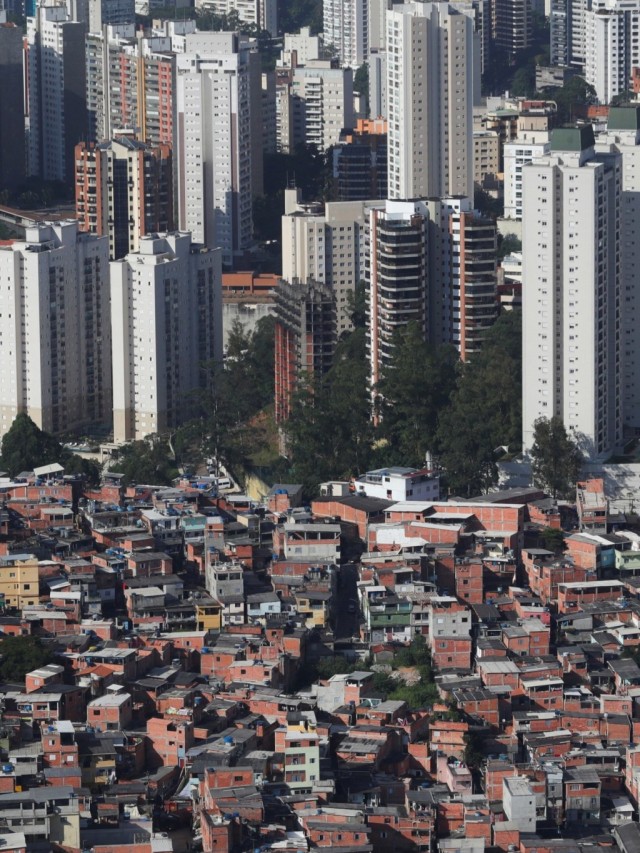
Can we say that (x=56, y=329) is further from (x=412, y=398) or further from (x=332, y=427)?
(x=412, y=398)

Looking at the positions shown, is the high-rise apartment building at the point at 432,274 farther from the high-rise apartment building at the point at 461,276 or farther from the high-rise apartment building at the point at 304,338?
the high-rise apartment building at the point at 304,338

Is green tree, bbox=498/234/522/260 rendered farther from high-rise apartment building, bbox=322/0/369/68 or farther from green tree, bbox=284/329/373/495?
high-rise apartment building, bbox=322/0/369/68

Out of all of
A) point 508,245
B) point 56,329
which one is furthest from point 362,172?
point 56,329

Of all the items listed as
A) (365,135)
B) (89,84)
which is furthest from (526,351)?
(89,84)

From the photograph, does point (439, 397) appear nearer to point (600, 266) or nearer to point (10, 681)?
point (600, 266)

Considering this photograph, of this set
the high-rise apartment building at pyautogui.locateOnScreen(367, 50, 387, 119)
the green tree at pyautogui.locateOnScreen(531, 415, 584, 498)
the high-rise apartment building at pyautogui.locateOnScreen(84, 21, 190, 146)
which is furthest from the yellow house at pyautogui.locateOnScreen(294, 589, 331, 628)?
the high-rise apartment building at pyautogui.locateOnScreen(367, 50, 387, 119)

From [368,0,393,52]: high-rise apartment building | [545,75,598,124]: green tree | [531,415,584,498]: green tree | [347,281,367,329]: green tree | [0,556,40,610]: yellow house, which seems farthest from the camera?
[368,0,393,52]: high-rise apartment building
